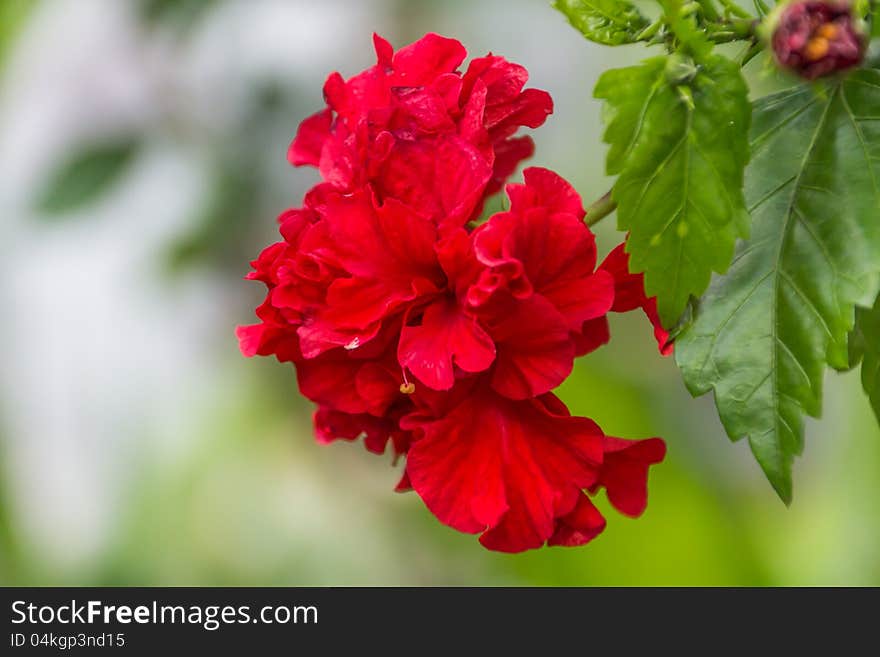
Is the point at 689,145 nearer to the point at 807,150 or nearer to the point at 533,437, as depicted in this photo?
the point at 807,150

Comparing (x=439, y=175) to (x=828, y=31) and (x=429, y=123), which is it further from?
(x=828, y=31)

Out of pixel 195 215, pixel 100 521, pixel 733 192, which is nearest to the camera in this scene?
pixel 733 192

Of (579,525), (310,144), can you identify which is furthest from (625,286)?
(310,144)

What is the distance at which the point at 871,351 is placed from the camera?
0.74 m

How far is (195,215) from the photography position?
1783 mm

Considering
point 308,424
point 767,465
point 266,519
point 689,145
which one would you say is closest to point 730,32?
point 689,145

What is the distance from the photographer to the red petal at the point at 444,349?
67 cm

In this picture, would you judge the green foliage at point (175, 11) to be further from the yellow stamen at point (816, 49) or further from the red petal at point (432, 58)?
the yellow stamen at point (816, 49)

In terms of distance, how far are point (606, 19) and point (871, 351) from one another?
0.31 m

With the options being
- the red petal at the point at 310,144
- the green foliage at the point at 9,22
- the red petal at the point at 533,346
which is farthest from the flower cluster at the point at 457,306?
the green foliage at the point at 9,22

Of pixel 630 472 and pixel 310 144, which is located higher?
pixel 310 144

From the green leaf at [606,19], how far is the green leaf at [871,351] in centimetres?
27

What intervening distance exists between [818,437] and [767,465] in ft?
4.99

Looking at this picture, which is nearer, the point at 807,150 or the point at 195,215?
the point at 807,150
